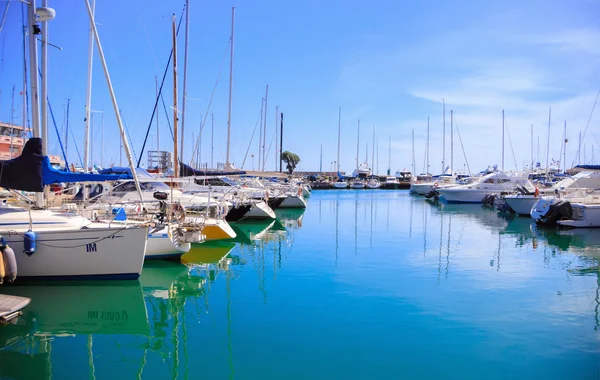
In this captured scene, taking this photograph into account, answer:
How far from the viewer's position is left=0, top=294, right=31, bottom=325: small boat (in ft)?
28.2

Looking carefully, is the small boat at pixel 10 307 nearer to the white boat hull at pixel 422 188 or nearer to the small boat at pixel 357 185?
the white boat hull at pixel 422 188

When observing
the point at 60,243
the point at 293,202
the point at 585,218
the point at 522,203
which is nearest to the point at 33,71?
the point at 60,243

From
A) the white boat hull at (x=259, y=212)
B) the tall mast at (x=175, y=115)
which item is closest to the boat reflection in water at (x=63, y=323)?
the tall mast at (x=175, y=115)

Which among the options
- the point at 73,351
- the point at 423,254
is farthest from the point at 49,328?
the point at 423,254

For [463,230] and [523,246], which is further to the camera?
[463,230]

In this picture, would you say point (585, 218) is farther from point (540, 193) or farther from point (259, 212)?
point (259, 212)

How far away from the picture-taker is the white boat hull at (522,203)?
111 feet

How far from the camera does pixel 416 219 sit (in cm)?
3191

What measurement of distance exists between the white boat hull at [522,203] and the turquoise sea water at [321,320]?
17.7 meters

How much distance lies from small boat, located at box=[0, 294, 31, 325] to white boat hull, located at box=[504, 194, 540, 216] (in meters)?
33.4

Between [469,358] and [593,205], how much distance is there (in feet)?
72.5

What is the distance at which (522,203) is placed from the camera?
34.4 metres

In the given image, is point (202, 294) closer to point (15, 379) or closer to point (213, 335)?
point (213, 335)

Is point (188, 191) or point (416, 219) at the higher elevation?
point (188, 191)
